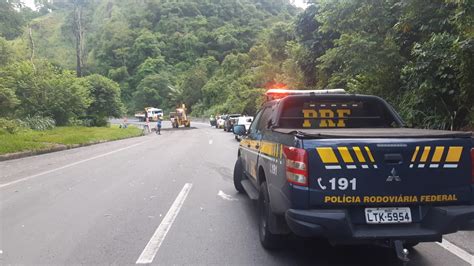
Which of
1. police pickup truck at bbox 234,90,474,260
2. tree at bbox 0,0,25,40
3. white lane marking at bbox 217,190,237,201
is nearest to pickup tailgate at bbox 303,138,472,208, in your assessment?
police pickup truck at bbox 234,90,474,260

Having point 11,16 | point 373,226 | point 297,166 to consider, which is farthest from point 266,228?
point 11,16

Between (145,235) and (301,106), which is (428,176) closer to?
(301,106)

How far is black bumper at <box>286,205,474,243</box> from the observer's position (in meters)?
4.16

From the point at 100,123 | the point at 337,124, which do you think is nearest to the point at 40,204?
the point at 337,124

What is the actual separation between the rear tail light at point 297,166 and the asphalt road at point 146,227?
3.63ft

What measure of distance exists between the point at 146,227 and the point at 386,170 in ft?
11.7

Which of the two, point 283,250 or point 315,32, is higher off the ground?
point 315,32

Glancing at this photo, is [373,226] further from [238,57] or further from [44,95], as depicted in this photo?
[238,57]

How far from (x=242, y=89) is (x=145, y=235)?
5854cm

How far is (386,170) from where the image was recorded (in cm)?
424

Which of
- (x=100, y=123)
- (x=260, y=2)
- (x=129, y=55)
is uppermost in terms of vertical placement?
(x=260, y=2)

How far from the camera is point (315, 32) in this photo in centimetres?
2456

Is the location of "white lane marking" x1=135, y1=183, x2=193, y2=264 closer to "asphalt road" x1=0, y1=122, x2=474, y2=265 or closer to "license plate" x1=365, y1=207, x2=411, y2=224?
"asphalt road" x1=0, y1=122, x2=474, y2=265

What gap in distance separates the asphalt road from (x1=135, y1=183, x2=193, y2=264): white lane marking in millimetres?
12
